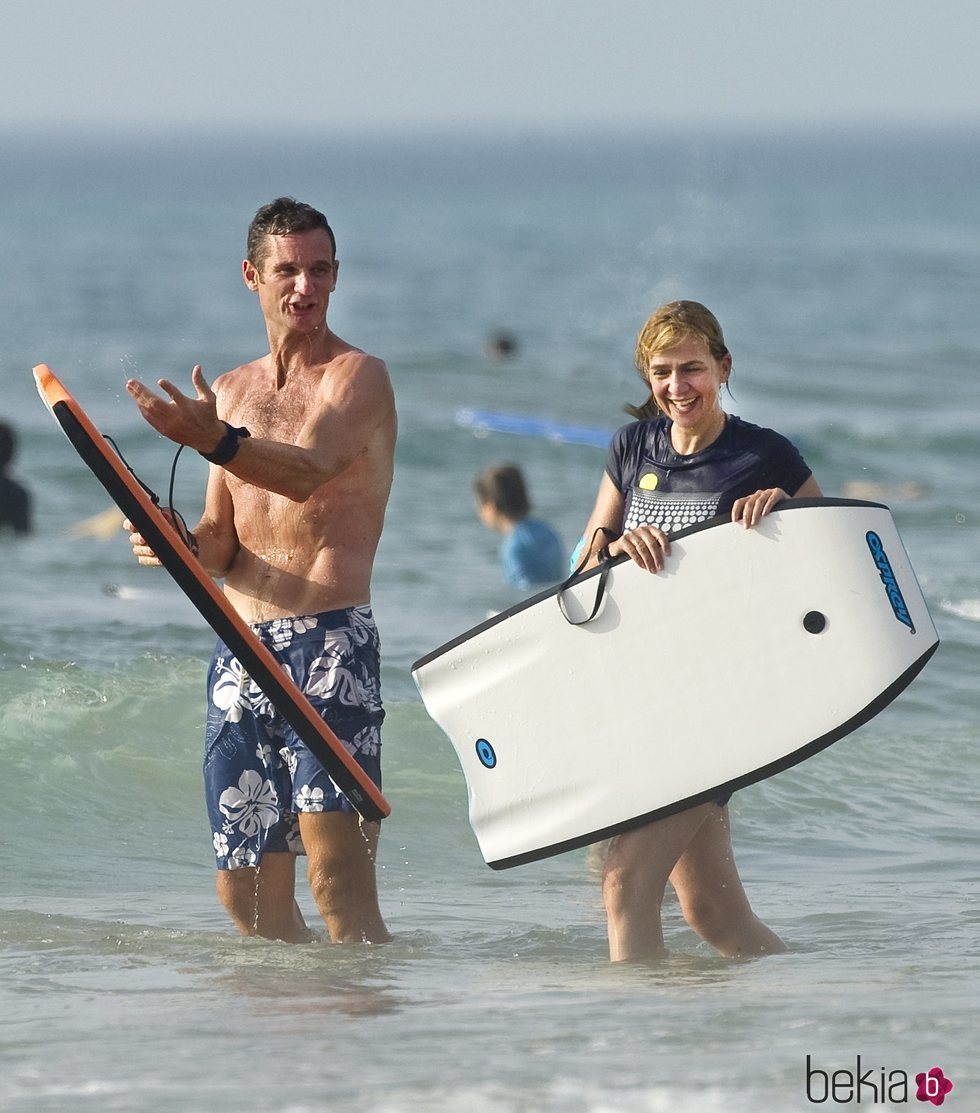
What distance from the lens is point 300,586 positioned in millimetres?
4512

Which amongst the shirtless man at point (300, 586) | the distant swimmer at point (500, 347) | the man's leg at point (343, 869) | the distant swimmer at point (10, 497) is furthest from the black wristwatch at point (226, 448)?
the distant swimmer at point (500, 347)

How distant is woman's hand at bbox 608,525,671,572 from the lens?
430cm

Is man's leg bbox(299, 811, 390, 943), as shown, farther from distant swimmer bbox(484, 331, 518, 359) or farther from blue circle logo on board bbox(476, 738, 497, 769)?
distant swimmer bbox(484, 331, 518, 359)

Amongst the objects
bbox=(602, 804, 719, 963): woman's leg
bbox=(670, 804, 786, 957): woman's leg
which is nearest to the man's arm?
bbox=(602, 804, 719, 963): woman's leg

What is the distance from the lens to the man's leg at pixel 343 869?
445 centimetres

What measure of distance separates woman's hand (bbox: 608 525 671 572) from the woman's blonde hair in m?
0.37

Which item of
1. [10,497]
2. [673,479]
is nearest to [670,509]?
[673,479]

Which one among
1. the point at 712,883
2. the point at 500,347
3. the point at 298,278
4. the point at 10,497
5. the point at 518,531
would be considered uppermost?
the point at 500,347

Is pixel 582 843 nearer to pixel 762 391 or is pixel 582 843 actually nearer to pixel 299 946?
pixel 299 946

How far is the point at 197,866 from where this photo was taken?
6.36 meters

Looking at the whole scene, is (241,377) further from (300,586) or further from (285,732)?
(285,732)

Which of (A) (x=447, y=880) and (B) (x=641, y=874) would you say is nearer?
(B) (x=641, y=874)

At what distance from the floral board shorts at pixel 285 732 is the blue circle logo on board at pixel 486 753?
249 mm

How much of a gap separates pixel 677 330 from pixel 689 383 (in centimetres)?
14
